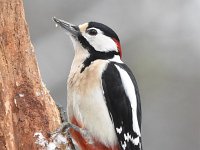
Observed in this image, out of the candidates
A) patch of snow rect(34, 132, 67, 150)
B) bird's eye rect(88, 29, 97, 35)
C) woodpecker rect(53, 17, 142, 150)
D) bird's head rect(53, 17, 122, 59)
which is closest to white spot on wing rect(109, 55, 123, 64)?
bird's head rect(53, 17, 122, 59)

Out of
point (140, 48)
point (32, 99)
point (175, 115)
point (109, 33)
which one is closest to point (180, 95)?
point (175, 115)

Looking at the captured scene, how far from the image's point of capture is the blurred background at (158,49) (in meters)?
8.66

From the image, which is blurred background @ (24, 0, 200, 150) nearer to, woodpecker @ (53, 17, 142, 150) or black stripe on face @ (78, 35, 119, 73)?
black stripe on face @ (78, 35, 119, 73)

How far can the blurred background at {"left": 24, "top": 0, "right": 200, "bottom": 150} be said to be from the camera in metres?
8.66

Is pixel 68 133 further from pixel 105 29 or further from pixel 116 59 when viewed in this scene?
pixel 105 29

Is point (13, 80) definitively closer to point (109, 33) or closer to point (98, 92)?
point (98, 92)

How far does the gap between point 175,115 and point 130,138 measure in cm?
419

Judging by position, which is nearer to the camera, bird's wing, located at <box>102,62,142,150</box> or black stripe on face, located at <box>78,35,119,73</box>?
bird's wing, located at <box>102,62,142,150</box>

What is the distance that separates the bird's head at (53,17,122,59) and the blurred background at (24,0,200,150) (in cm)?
299

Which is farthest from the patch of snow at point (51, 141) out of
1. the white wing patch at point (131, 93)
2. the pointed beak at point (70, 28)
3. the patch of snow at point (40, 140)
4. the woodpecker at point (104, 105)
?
the pointed beak at point (70, 28)

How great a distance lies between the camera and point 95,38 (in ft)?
17.6

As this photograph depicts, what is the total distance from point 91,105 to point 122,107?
0.24 m

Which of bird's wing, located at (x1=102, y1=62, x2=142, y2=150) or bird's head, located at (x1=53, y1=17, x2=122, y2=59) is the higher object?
bird's head, located at (x1=53, y1=17, x2=122, y2=59)

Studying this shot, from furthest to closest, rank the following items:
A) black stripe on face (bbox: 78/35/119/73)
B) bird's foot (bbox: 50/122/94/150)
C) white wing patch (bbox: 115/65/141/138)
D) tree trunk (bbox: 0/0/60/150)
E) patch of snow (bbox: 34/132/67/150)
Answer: black stripe on face (bbox: 78/35/119/73) < white wing patch (bbox: 115/65/141/138) < bird's foot (bbox: 50/122/94/150) < patch of snow (bbox: 34/132/67/150) < tree trunk (bbox: 0/0/60/150)
